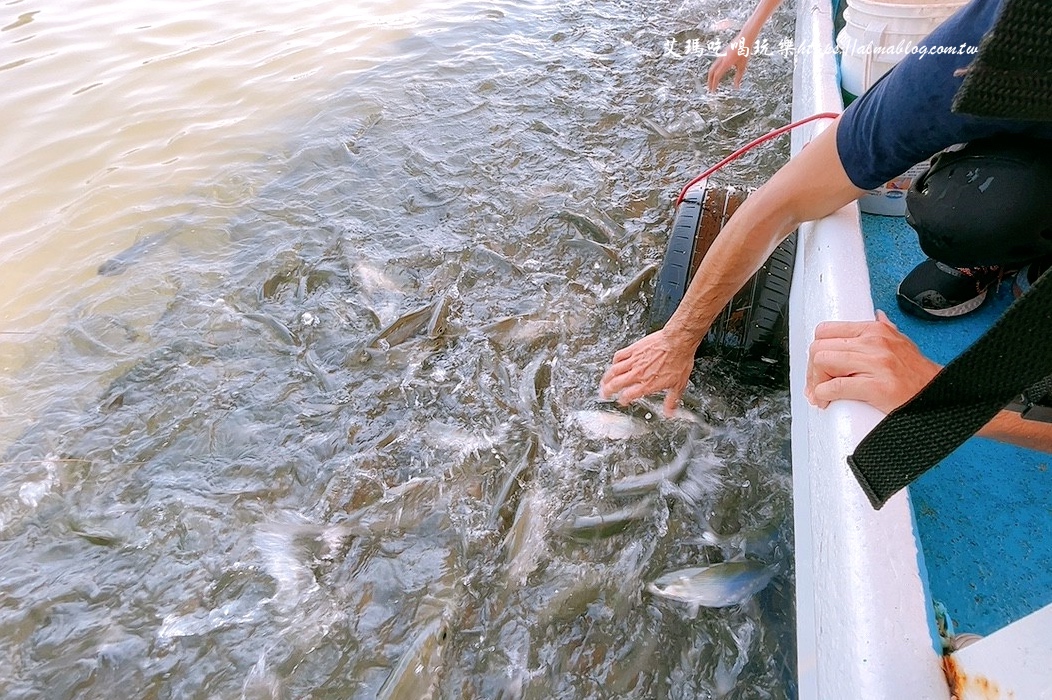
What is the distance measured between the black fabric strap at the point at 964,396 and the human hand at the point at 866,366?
1.35 feet

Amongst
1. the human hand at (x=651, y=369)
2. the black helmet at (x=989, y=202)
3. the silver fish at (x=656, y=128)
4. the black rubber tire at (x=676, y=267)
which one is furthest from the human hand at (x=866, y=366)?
the silver fish at (x=656, y=128)

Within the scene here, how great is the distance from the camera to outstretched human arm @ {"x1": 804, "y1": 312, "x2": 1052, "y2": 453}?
1.45 m

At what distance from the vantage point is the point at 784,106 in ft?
16.1

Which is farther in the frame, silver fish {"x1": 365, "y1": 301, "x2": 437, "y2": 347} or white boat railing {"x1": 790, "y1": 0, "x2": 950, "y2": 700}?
silver fish {"x1": 365, "y1": 301, "x2": 437, "y2": 347}

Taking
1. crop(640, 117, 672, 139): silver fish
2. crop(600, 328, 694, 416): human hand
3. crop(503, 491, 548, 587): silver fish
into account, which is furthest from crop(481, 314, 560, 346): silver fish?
crop(640, 117, 672, 139): silver fish

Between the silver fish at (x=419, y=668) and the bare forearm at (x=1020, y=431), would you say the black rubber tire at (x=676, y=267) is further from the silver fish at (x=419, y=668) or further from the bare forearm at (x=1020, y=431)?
the silver fish at (x=419, y=668)

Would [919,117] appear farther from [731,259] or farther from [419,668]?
[419,668]

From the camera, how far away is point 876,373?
58.0 inches

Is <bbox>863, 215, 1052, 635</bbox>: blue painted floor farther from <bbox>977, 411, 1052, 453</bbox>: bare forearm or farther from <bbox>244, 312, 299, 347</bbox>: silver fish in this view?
<bbox>244, 312, 299, 347</bbox>: silver fish

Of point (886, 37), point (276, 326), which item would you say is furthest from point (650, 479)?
point (886, 37)

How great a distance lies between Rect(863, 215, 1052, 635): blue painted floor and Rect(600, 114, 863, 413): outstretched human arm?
0.80 m

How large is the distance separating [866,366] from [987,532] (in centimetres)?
67

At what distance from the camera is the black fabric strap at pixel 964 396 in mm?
812

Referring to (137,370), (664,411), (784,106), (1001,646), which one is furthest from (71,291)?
(784,106)
